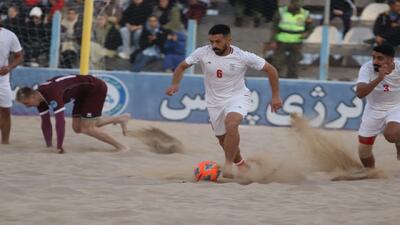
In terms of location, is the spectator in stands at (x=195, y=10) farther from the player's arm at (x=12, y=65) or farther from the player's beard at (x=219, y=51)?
the player's beard at (x=219, y=51)

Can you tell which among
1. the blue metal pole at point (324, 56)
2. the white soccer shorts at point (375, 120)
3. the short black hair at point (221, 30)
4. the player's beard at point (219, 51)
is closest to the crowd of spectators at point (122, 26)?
the blue metal pole at point (324, 56)

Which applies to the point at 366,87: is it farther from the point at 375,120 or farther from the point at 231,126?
the point at 231,126

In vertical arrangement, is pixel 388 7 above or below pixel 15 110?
above

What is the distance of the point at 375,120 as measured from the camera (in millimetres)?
8766

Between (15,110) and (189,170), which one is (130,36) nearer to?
(15,110)

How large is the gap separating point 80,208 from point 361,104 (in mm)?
8563

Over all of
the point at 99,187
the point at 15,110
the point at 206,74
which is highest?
the point at 206,74

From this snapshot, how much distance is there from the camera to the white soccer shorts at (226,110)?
27.4 ft

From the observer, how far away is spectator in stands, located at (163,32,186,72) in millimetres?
14430

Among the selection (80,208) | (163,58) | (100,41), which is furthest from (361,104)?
(80,208)

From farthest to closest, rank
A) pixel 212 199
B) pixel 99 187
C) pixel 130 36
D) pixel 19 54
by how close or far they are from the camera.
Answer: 1. pixel 130 36
2. pixel 19 54
3. pixel 99 187
4. pixel 212 199

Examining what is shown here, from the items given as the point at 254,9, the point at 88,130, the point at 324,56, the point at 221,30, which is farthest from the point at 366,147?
the point at 254,9

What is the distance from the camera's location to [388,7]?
47.2ft

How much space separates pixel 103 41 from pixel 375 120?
691cm
